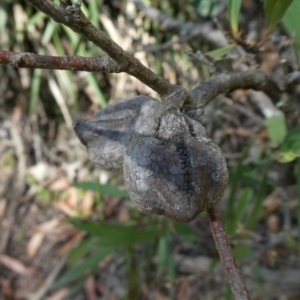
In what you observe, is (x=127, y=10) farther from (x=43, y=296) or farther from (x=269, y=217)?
(x=43, y=296)

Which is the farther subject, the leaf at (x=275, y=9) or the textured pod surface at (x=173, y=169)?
the leaf at (x=275, y=9)

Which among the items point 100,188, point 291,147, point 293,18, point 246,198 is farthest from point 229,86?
point 100,188

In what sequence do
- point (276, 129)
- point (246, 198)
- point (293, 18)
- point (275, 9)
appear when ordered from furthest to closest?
point (246, 198)
point (276, 129)
point (293, 18)
point (275, 9)

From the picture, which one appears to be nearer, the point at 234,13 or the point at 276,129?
the point at 234,13

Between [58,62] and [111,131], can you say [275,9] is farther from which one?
[58,62]

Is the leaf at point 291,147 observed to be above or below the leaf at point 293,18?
below

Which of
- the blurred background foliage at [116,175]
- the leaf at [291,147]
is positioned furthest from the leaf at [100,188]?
the leaf at [291,147]

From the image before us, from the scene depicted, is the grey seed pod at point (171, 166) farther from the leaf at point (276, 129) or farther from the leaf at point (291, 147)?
the leaf at point (276, 129)
